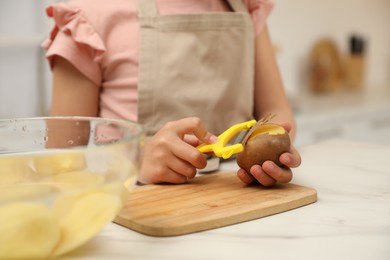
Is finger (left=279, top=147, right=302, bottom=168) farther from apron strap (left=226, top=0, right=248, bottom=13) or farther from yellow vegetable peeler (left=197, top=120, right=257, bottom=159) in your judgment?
apron strap (left=226, top=0, right=248, bottom=13)

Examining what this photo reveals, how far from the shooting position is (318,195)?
0.75 metres

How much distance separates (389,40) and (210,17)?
256 cm

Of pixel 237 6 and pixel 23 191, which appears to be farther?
pixel 237 6

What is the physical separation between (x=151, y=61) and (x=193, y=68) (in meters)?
0.08

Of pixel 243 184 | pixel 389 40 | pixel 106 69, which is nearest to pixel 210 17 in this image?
pixel 106 69

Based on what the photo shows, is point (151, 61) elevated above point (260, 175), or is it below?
above

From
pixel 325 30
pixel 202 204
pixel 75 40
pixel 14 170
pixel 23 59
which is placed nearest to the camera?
pixel 14 170

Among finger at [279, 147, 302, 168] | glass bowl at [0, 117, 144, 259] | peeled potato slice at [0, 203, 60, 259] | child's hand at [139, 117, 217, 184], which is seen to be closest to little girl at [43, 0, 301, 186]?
child's hand at [139, 117, 217, 184]

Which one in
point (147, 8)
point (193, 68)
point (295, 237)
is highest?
point (147, 8)

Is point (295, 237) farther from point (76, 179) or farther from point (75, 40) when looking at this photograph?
point (75, 40)

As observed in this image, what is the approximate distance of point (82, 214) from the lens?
0.49m

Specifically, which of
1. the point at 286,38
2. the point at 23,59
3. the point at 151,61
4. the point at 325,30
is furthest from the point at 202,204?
the point at 325,30

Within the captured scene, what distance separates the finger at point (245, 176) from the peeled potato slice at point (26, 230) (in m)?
0.33

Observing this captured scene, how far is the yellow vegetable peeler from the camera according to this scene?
73cm
